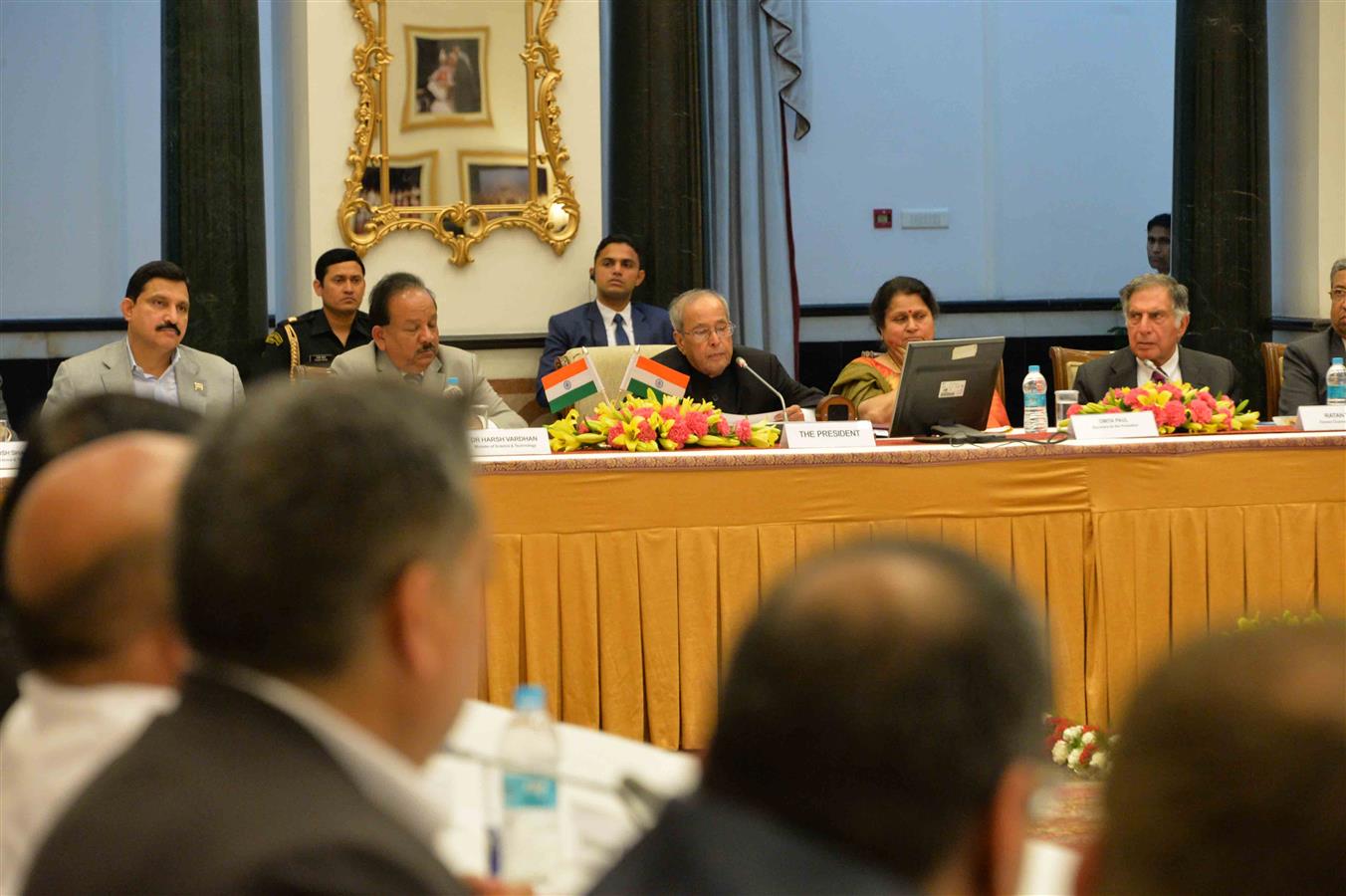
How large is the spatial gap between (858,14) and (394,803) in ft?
27.3

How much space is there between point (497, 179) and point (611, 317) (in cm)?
76

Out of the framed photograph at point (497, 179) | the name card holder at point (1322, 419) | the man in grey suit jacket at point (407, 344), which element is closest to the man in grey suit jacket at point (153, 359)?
the man in grey suit jacket at point (407, 344)

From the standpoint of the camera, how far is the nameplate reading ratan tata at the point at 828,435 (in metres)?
4.42

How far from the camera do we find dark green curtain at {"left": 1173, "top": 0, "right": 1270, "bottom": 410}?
→ 6.92 meters

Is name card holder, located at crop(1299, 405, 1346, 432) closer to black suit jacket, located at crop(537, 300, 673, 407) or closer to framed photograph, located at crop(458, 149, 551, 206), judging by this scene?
black suit jacket, located at crop(537, 300, 673, 407)

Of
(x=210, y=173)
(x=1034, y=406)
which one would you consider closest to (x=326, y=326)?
(x=210, y=173)

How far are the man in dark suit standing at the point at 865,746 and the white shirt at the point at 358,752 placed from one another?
134 mm

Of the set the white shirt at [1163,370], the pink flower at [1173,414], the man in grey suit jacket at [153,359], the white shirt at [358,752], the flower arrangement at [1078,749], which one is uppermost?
the man in grey suit jacket at [153,359]

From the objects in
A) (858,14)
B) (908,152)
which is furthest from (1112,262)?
(858,14)

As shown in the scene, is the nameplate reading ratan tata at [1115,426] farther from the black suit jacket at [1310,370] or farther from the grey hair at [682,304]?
the black suit jacket at [1310,370]

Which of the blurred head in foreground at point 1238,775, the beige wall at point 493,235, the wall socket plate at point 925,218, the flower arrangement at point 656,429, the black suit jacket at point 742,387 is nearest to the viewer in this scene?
the blurred head in foreground at point 1238,775

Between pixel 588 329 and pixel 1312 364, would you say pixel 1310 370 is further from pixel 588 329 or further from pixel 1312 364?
pixel 588 329

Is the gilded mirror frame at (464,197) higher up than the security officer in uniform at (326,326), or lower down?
higher up

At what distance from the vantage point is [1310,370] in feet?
19.0
